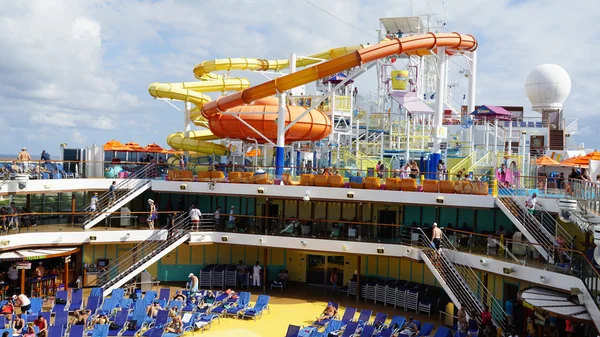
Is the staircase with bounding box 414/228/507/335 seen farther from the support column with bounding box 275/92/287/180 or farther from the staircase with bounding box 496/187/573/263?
the support column with bounding box 275/92/287/180

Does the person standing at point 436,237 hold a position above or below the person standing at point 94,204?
below

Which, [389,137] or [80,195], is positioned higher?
[389,137]

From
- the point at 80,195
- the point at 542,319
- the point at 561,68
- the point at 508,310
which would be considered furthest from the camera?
the point at 561,68

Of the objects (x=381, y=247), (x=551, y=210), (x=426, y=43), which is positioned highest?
(x=426, y=43)

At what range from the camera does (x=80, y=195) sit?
28.8 m

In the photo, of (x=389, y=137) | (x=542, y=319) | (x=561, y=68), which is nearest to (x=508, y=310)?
(x=542, y=319)

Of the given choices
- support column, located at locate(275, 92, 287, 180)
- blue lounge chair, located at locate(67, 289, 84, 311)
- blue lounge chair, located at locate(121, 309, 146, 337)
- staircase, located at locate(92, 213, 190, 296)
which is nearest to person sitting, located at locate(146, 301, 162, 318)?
blue lounge chair, located at locate(121, 309, 146, 337)

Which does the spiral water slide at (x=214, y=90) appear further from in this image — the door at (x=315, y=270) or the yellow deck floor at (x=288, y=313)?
the yellow deck floor at (x=288, y=313)

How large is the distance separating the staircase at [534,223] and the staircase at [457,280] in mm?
2365

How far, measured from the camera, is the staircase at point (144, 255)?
24.5 m

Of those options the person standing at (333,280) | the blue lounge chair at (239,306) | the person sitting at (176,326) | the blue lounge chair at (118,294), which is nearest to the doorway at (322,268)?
the person standing at (333,280)

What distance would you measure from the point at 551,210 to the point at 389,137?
891 inches

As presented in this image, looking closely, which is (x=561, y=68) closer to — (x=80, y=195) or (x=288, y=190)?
(x=288, y=190)

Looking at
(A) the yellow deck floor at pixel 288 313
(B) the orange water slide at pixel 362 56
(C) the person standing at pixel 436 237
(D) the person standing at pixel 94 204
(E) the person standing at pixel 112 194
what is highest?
(B) the orange water slide at pixel 362 56
